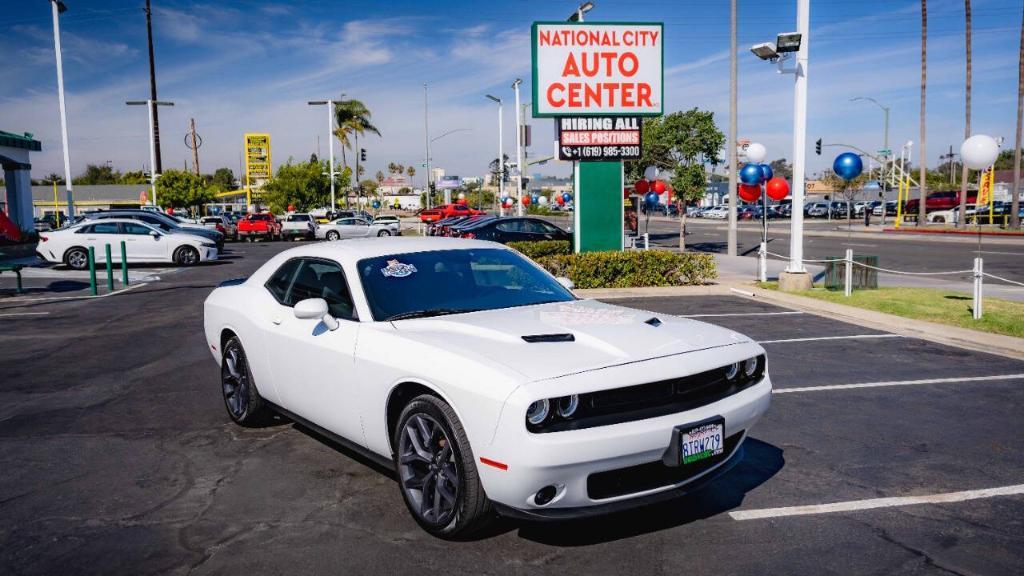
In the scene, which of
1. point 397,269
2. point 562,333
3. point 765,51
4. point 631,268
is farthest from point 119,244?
point 562,333

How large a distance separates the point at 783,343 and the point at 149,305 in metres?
11.5

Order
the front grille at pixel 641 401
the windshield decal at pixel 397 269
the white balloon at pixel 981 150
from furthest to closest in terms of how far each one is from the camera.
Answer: the white balloon at pixel 981 150
the windshield decal at pixel 397 269
the front grille at pixel 641 401

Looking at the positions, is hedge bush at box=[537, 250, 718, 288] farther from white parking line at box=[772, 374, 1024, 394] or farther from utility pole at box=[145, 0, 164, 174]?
utility pole at box=[145, 0, 164, 174]

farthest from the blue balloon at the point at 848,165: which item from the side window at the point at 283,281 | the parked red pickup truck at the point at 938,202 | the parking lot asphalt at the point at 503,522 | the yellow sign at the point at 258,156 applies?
the yellow sign at the point at 258,156

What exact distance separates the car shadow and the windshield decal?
175cm

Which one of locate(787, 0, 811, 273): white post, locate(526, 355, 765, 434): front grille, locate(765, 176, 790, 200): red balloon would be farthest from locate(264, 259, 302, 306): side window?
locate(765, 176, 790, 200): red balloon

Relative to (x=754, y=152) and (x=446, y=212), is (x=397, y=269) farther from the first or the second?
(x=446, y=212)

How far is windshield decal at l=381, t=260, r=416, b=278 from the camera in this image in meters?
5.02

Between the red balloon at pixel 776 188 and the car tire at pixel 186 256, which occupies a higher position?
the red balloon at pixel 776 188

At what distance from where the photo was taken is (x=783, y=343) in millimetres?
10047

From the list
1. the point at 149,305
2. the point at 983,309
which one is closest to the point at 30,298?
the point at 149,305

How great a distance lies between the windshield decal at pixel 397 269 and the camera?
502 centimetres

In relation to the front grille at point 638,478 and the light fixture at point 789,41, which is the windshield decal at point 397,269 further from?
the light fixture at point 789,41

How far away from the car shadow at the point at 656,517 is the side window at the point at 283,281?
259 cm
